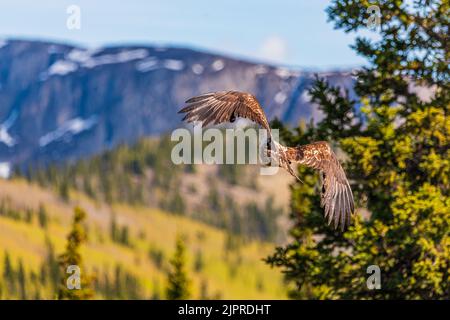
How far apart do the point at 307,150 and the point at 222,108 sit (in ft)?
5.63

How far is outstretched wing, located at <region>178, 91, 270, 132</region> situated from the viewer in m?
13.5

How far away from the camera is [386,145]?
86.0 feet

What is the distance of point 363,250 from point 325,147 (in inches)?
501

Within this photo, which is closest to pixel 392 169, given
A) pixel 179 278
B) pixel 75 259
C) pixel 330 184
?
pixel 330 184

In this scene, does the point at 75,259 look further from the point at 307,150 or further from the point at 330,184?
the point at 307,150

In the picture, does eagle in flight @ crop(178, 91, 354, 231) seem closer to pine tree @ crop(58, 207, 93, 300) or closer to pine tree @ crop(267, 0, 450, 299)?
pine tree @ crop(267, 0, 450, 299)

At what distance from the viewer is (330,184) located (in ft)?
45.0

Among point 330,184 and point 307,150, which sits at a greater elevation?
point 307,150

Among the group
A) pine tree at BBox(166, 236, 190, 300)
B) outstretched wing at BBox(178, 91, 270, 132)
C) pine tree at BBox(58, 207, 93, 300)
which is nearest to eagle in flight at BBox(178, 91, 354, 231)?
outstretched wing at BBox(178, 91, 270, 132)

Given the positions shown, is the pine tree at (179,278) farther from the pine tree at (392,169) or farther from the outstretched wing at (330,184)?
the outstretched wing at (330,184)

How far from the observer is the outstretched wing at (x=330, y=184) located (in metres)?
13.5
